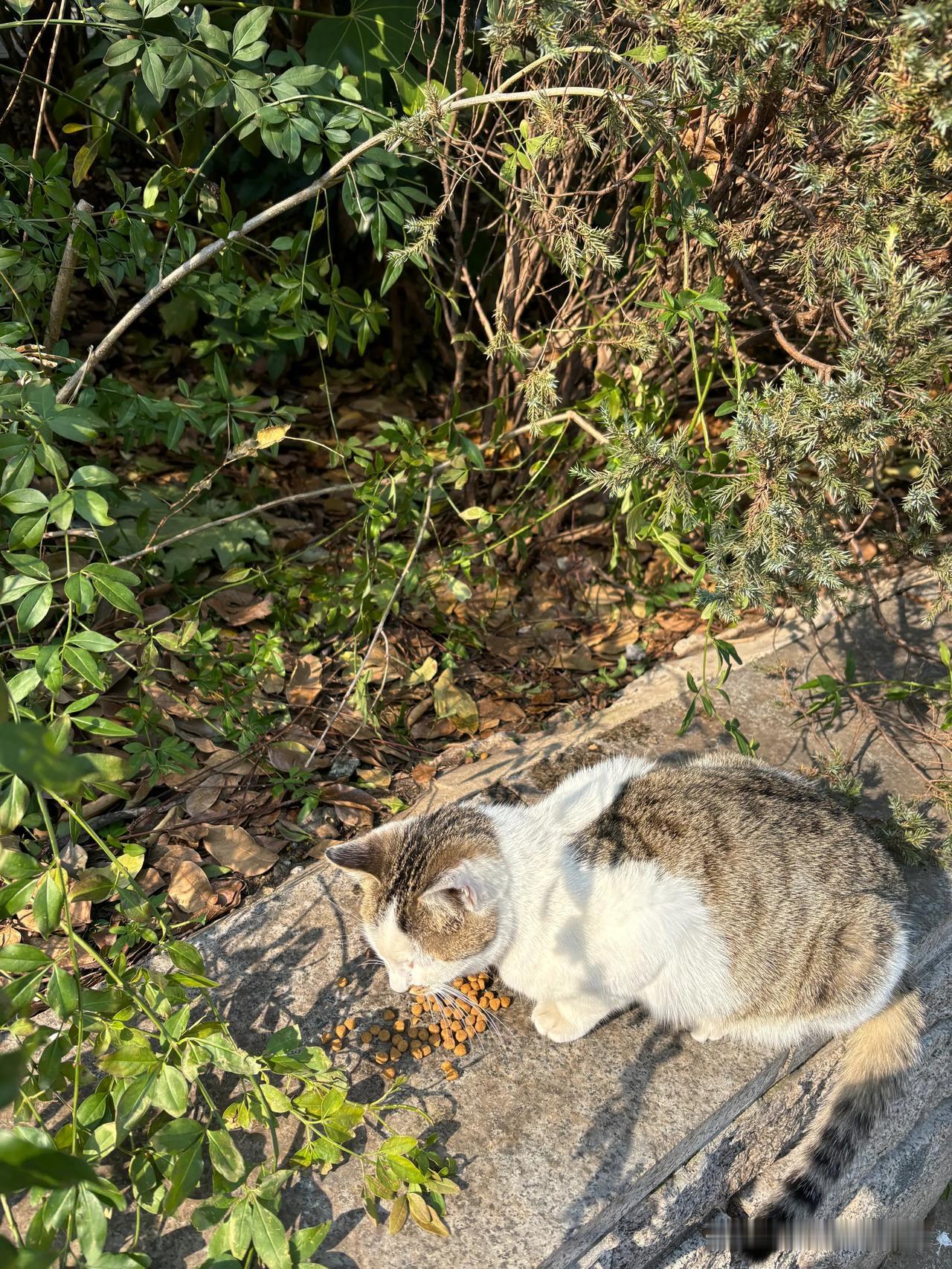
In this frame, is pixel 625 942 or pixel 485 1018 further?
pixel 485 1018

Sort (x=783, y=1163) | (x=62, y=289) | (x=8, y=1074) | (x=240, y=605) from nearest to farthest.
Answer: (x=8, y=1074) < (x=783, y=1163) < (x=62, y=289) < (x=240, y=605)

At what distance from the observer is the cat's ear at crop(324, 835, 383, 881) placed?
2270mm

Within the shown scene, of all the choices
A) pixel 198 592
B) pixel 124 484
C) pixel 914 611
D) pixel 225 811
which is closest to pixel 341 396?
pixel 124 484

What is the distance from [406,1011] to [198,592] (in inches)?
66.3

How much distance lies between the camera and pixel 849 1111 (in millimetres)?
2416

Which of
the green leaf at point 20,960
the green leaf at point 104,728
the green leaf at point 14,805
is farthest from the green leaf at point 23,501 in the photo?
the green leaf at point 20,960

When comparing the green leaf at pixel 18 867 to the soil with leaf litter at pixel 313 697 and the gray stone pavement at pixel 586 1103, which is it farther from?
the gray stone pavement at pixel 586 1103

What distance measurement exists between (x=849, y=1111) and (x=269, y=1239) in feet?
5.08

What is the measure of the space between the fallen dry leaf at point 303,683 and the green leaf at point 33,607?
138 centimetres

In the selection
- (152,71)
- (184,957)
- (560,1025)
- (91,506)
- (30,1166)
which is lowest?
(560,1025)

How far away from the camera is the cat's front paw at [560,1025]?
2307 millimetres

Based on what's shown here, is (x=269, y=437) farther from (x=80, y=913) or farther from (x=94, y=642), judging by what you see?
(x=80, y=913)

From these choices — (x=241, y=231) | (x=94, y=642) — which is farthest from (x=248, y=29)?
(x=94, y=642)

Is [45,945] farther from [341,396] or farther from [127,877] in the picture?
[341,396]
